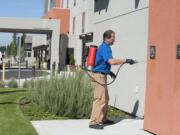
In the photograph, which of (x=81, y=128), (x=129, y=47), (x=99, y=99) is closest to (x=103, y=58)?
(x=99, y=99)

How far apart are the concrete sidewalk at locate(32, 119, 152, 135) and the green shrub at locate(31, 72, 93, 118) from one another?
73cm

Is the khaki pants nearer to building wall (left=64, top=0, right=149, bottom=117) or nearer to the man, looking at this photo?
the man

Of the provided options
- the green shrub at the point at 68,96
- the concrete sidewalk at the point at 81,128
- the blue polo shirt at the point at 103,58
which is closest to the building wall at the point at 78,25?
the green shrub at the point at 68,96

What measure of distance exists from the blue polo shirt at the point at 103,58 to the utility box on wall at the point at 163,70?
0.80 metres

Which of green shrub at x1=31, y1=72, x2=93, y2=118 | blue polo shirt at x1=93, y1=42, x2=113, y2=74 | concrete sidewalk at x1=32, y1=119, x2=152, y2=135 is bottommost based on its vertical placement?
concrete sidewalk at x1=32, y1=119, x2=152, y2=135

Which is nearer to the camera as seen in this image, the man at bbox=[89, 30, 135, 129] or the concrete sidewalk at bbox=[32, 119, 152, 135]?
the concrete sidewalk at bbox=[32, 119, 152, 135]

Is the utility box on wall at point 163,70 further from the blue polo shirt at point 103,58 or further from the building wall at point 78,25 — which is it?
the building wall at point 78,25

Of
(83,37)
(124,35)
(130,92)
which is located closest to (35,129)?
(130,92)

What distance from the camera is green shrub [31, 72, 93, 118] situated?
37.8 ft

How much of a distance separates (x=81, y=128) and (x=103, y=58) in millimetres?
1436

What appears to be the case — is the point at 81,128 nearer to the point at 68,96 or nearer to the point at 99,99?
the point at 99,99

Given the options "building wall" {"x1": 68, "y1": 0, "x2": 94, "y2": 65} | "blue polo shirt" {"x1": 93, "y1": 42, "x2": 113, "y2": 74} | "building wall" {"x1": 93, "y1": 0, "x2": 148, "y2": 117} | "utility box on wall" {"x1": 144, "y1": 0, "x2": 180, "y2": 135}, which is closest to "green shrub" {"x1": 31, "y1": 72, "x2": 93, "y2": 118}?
"building wall" {"x1": 93, "y1": 0, "x2": 148, "y2": 117}

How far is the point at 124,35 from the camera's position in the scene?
13.4 meters

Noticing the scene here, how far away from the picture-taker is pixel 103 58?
31.8 ft
